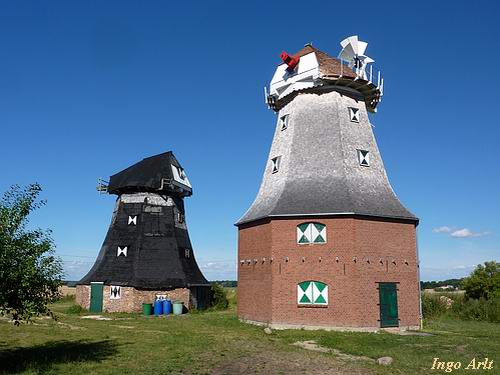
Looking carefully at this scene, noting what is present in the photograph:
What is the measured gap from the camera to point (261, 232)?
80.5 feet

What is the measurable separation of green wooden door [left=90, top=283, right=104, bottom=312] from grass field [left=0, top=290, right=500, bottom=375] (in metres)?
8.14

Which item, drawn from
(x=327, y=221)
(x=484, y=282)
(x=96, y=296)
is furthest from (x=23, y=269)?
(x=484, y=282)

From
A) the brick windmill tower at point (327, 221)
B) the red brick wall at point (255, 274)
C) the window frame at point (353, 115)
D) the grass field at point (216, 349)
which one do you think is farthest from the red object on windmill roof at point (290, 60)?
the grass field at point (216, 349)

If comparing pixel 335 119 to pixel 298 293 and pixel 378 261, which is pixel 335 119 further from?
pixel 298 293

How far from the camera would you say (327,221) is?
2247cm

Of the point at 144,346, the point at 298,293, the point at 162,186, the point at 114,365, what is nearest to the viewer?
the point at 114,365

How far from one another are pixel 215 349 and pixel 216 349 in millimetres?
39

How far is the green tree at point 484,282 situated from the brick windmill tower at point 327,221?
10.6 metres

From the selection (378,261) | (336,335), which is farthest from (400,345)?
(378,261)

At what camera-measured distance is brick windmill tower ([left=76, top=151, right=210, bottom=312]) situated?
1271 inches

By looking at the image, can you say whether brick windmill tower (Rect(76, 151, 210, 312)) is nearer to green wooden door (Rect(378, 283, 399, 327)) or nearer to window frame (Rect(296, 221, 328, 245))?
window frame (Rect(296, 221, 328, 245))

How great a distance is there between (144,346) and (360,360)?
803cm

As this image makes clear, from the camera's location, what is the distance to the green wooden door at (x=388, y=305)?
72.7 ft

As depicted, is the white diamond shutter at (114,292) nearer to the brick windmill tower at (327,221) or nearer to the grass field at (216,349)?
the grass field at (216,349)
